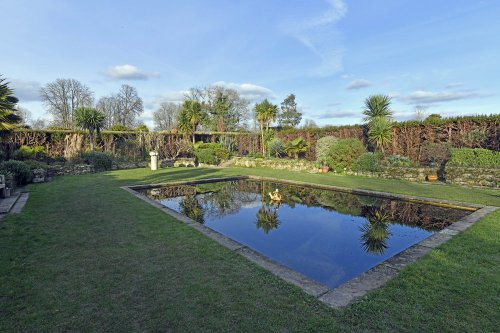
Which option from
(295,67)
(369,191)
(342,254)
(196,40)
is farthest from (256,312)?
(295,67)

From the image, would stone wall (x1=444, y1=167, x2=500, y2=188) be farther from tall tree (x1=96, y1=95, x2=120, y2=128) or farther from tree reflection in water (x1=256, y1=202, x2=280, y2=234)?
tall tree (x1=96, y1=95, x2=120, y2=128)

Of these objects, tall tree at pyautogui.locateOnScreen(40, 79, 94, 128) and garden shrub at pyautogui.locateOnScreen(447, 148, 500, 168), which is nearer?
garden shrub at pyautogui.locateOnScreen(447, 148, 500, 168)

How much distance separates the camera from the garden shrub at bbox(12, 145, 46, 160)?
14.2 meters

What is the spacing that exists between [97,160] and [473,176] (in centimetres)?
1719

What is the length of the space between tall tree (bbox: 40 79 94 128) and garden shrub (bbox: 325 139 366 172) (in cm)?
3197

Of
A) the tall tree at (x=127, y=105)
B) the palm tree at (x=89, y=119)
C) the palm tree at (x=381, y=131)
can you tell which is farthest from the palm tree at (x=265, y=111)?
the tall tree at (x=127, y=105)

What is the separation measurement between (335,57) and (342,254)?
13.8 meters

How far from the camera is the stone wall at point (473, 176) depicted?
900 centimetres

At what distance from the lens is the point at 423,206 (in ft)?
21.5

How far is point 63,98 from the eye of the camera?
106ft

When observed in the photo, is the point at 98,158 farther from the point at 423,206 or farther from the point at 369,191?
the point at 423,206

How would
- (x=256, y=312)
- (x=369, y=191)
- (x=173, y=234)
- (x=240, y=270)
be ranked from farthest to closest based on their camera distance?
(x=369, y=191)
(x=173, y=234)
(x=240, y=270)
(x=256, y=312)

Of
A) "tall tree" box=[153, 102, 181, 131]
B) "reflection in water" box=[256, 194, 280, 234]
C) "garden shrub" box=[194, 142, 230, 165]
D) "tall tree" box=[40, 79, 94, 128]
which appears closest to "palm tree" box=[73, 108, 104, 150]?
"garden shrub" box=[194, 142, 230, 165]

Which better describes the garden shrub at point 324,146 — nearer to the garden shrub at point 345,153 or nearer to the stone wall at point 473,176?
the garden shrub at point 345,153
